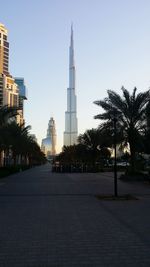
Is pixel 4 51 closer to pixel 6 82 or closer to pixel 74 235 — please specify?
pixel 6 82

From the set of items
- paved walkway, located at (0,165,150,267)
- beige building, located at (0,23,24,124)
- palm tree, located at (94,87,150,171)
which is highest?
beige building, located at (0,23,24,124)

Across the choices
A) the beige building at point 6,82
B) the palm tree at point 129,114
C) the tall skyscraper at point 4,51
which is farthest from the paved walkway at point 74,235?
the tall skyscraper at point 4,51

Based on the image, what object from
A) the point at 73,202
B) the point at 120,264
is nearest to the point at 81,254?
the point at 120,264

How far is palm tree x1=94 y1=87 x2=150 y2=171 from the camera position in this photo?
3058cm

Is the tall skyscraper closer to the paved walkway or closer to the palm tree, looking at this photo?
the palm tree

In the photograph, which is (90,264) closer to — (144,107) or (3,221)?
(3,221)

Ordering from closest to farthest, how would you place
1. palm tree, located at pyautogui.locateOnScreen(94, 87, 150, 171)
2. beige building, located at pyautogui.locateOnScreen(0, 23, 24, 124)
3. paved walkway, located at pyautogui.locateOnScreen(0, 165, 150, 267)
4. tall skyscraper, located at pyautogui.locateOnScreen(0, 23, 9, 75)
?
paved walkway, located at pyautogui.locateOnScreen(0, 165, 150, 267) → palm tree, located at pyautogui.locateOnScreen(94, 87, 150, 171) → beige building, located at pyautogui.locateOnScreen(0, 23, 24, 124) → tall skyscraper, located at pyautogui.locateOnScreen(0, 23, 9, 75)

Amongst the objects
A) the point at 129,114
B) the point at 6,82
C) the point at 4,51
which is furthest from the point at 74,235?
the point at 4,51

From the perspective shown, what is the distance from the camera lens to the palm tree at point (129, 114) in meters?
30.6

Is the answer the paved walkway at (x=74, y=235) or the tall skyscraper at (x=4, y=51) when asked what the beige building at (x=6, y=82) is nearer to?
the tall skyscraper at (x=4, y=51)

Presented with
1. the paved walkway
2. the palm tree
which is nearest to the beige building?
the palm tree

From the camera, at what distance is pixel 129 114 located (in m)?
30.8

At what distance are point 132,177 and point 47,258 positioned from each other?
84.1 ft

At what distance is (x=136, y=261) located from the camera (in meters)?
6.75
